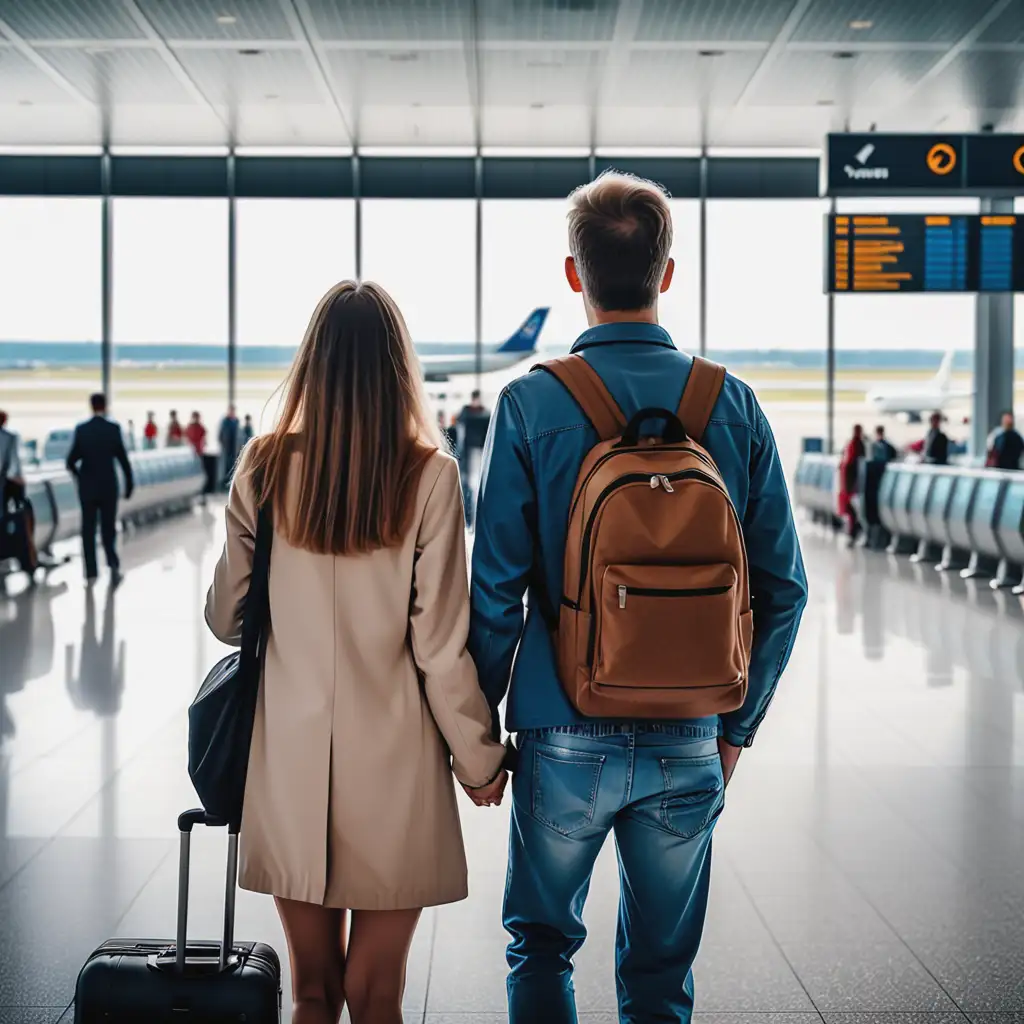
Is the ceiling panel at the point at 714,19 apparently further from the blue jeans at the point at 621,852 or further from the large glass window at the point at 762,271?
the blue jeans at the point at 621,852

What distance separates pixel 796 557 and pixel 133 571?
36.3 feet

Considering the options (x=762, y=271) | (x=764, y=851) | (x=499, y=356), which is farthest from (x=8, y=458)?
(x=499, y=356)

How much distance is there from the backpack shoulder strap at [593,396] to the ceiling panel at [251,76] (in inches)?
552

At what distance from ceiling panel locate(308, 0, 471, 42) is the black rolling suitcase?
38.9 ft

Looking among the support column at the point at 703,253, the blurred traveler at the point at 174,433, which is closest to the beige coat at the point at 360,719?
the support column at the point at 703,253

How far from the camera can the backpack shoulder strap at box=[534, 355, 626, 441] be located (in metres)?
2.04

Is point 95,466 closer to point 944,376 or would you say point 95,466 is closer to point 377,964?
point 377,964

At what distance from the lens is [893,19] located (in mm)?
13359

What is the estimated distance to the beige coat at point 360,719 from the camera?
212 centimetres

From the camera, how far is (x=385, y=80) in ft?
53.0

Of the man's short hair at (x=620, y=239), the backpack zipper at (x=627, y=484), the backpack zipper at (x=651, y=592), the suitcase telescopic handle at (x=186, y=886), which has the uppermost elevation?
the man's short hair at (x=620, y=239)

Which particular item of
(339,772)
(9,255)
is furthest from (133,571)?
(9,255)

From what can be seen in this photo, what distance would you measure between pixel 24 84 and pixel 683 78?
8652 millimetres

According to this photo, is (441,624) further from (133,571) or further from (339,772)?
(133,571)
